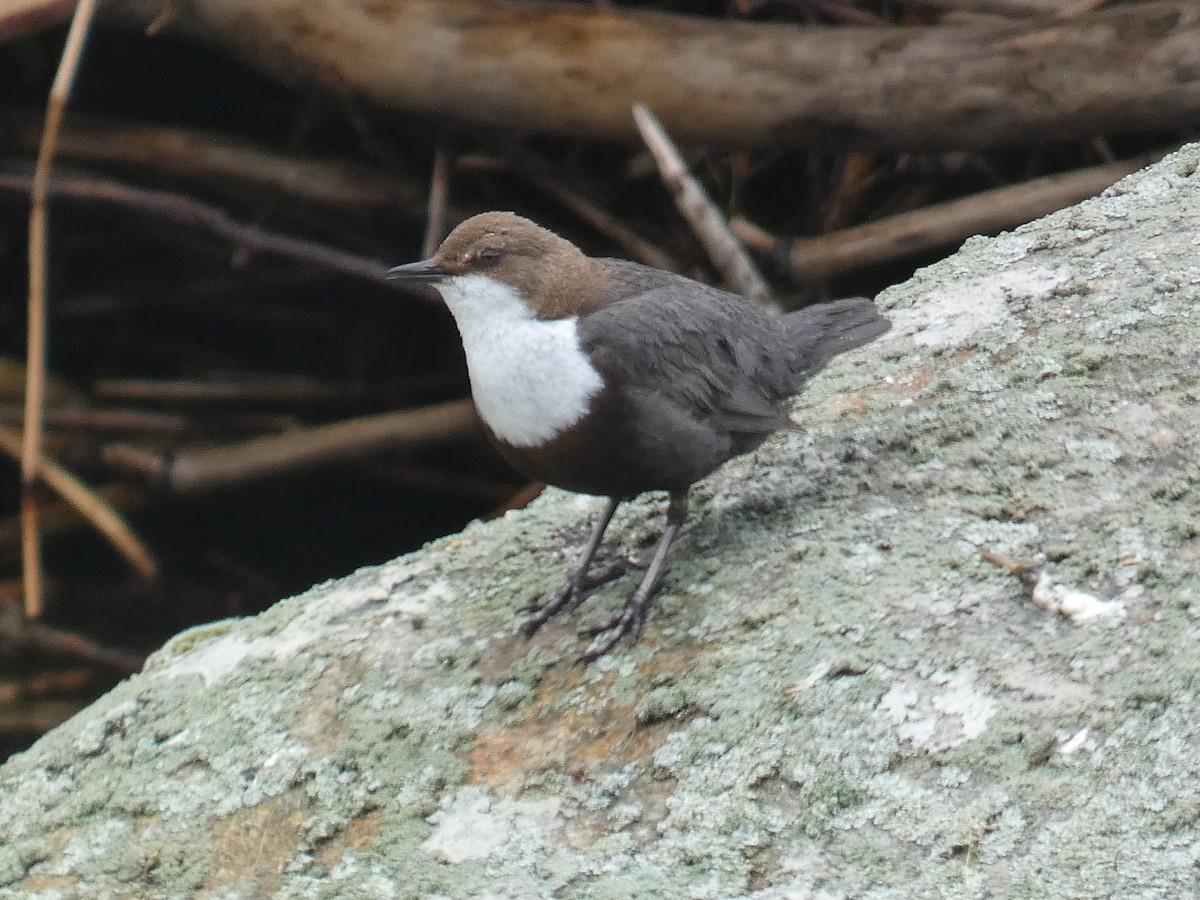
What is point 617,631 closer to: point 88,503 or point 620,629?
point 620,629

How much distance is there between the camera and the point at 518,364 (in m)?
2.42

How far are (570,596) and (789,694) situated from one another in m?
0.56

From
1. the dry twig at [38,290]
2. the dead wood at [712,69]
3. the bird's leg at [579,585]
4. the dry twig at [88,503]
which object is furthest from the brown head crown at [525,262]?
the dry twig at [88,503]

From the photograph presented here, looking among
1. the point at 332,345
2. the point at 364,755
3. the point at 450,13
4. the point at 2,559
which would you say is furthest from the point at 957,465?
the point at 2,559

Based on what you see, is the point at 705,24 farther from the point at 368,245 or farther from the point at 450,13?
the point at 368,245

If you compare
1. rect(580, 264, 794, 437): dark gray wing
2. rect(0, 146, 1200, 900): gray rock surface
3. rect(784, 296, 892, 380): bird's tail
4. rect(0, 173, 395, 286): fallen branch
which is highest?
rect(0, 173, 395, 286): fallen branch

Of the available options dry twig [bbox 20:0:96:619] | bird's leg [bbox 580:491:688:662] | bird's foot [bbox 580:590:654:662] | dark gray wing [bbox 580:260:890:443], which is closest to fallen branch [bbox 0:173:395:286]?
dry twig [bbox 20:0:96:619]

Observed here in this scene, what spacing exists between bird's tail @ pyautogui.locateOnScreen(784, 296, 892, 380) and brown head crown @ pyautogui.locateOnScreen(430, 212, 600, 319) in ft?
1.44

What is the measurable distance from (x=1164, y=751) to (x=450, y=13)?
2.41m

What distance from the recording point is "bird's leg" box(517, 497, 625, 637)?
2314 mm

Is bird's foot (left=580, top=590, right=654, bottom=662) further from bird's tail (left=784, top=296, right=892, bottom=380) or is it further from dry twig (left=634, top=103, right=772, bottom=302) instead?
dry twig (left=634, top=103, right=772, bottom=302)

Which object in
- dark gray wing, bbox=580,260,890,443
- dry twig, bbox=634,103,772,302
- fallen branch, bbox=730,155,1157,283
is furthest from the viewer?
fallen branch, bbox=730,155,1157,283

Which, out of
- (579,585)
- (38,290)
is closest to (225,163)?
(38,290)

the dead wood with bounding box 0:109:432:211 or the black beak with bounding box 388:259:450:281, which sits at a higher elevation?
the dead wood with bounding box 0:109:432:211
